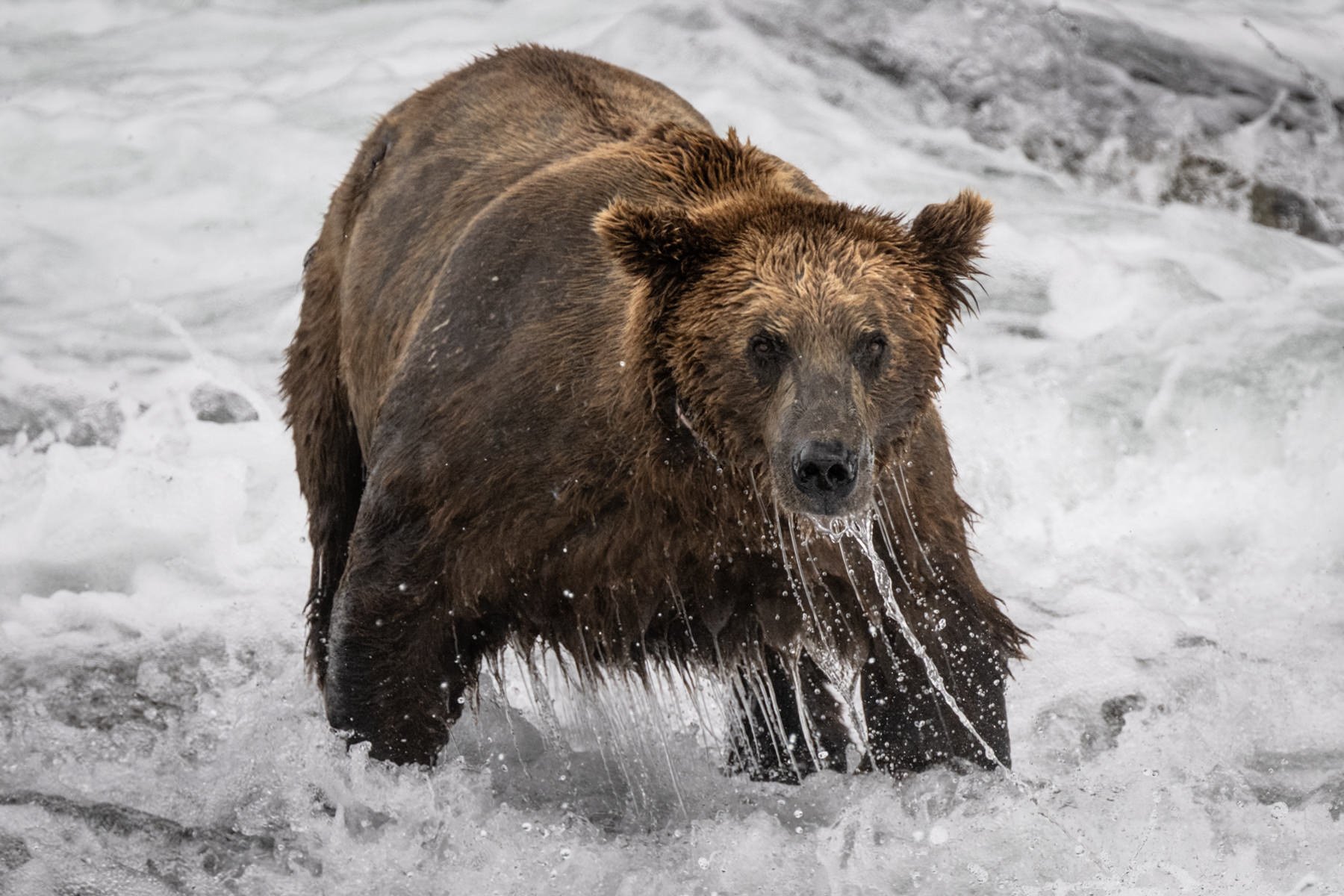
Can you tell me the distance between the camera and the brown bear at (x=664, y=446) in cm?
396

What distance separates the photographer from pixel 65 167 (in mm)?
10383

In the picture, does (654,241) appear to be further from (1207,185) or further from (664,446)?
(1207,185)

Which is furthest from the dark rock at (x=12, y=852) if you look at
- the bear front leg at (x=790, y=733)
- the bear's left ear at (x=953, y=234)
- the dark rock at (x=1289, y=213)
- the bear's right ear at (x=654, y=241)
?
the dark rock at (x=1289, y=213)

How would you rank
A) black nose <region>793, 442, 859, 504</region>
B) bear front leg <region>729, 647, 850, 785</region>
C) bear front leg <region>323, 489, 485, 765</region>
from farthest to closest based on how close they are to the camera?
bear front leg <region>729, 647, 850, 785</region> < bear front leg <region>323, 489, 485, 765</region> < black nose <region>793, 442, 859, 504</region>

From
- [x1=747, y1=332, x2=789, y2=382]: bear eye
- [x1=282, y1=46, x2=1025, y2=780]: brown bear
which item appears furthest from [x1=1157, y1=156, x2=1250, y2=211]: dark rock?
[x1=747, y1=332, x2=789, y2=382]: bear eye

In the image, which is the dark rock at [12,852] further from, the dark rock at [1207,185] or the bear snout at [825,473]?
the dark rock at [1207,185]

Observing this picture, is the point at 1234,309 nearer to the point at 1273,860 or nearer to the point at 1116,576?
the point at 1116,576

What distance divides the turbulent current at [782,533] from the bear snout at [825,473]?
21.2 inches

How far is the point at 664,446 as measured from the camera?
409 centimetres

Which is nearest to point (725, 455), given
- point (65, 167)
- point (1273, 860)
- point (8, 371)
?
point (1273, 860)

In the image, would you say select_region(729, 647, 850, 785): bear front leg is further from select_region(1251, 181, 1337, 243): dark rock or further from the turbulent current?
select_region(1251, 181, 1337, 243): dark rock

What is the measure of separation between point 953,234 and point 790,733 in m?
1.82

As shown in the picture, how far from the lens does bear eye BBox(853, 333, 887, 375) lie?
3.92m

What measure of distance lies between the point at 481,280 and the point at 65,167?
263 inches
